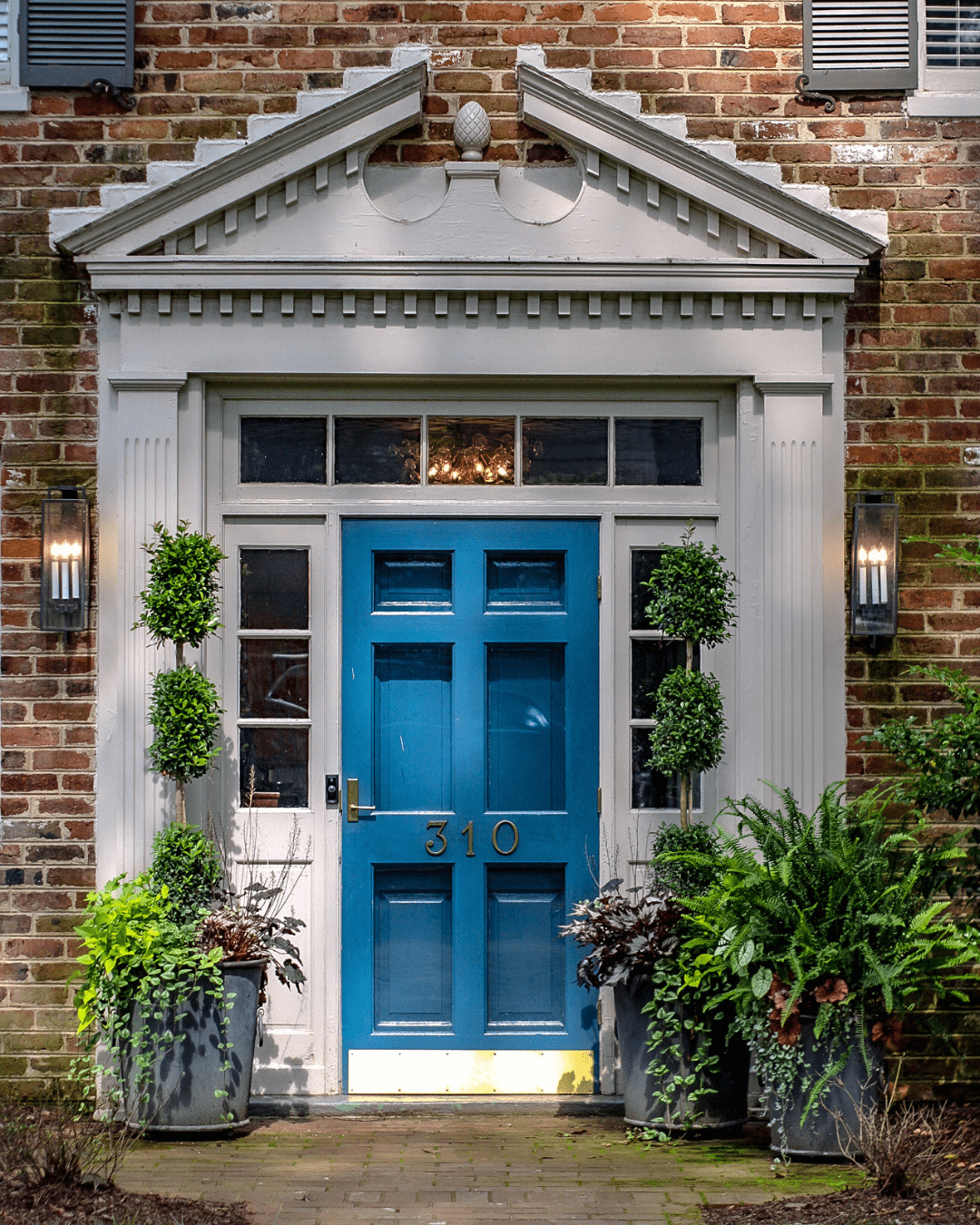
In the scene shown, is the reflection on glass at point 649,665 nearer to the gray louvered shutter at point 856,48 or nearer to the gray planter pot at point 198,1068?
the gray planter pot at point 198,1068

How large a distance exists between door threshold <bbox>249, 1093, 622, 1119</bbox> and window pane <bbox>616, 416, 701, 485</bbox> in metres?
2.58

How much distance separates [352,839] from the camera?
5387 millimetres

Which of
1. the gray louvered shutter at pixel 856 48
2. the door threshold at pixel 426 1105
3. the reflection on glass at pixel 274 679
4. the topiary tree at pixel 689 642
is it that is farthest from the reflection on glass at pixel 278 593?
the gray louvered shutter at pixel 856 48

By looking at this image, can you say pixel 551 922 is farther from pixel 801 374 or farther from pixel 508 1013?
pixel 801 374

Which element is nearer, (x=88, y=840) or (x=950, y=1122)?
(x=950, y=1122)

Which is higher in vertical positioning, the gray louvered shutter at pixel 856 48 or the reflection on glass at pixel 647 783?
the gray louvered shutter at pixel 856 48

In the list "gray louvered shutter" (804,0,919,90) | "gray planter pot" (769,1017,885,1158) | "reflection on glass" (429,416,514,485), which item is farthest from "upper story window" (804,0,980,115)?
"gray planter pot" (769,1017,885,1158)

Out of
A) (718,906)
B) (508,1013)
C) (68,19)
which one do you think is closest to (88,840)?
(508,1013)

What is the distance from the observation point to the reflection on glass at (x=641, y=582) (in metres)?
5.48

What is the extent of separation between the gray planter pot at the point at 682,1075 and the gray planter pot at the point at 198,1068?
1.44 metres

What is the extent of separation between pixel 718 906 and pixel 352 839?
1.62 m

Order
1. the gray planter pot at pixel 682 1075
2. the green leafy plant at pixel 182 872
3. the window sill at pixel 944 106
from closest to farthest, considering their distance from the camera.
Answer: the gray planter pot at pixel 682 1075
the green leafy plant at pixel 182 872
the window sill at pixel 944 106

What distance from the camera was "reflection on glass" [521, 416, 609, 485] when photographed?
18.0 ft

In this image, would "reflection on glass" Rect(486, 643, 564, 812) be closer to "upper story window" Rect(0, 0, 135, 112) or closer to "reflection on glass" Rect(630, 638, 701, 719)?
"reflection on glass" Rect(630, 638, 701, 719)
